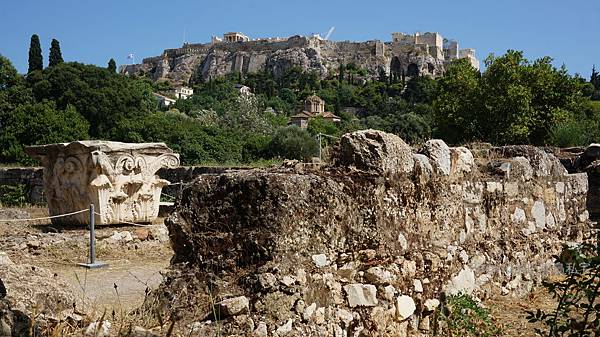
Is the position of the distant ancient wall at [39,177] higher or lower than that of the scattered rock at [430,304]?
higher

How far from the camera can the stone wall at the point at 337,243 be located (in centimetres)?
353

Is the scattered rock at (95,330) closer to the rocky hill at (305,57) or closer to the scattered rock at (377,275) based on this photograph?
the scattered rock at (377,275)

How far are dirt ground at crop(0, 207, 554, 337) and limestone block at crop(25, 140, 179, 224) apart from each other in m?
0.30

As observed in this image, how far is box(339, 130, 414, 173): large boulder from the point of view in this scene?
428 centimetres

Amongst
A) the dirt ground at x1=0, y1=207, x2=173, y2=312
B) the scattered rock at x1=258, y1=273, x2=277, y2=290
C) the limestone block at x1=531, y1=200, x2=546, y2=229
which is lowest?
the dirt ground at x1=0, y1=207, x2=173, y2=312

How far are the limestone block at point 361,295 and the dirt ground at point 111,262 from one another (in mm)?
1202

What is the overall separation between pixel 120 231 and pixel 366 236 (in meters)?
6.62

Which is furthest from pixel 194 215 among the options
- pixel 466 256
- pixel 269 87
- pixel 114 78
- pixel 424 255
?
pixel 269 87

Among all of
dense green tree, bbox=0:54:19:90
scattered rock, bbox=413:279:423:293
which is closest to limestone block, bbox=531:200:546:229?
scattered rock, bbox=413:279:423:293

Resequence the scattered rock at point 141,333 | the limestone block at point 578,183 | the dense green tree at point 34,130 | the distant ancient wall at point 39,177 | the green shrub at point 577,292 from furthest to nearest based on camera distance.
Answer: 1. the dense green tree at point 34,130
2. the distant ancient wall at point 39,177
3. the limestone block at point 578,183
4. the scattered rock at point 141,333
5. the green shrub at point 577,292

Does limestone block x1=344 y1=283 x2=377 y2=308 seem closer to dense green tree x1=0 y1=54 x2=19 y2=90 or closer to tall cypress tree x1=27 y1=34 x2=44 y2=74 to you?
dense green tree x1=0 y1=54 x2=19 y2=90

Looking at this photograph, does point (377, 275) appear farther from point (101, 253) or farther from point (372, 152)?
point (101, 253)

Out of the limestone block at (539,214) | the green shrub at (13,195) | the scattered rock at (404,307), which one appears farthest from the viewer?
the green shrub at (13,195)

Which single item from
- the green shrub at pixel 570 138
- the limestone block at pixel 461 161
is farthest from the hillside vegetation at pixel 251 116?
the limestone block at pixel 461 161
